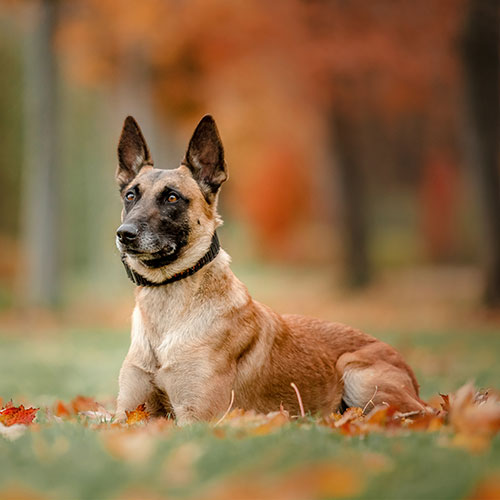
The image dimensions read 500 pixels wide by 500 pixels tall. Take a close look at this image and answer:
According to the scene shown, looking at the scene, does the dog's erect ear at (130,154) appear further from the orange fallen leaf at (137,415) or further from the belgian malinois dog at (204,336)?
the orange fallen leaf at (137,415)

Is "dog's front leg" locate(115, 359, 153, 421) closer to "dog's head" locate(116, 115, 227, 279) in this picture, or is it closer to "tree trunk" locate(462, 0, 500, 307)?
"dog's head" locate(116, 115, 227, 279)

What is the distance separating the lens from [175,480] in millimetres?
2703

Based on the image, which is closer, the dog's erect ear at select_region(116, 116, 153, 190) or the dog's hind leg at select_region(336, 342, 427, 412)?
the dog's hind leg at select_region(336, 342, 427, 412)

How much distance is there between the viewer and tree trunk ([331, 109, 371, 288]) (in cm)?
1914

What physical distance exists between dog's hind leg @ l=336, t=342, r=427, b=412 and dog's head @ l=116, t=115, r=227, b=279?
1341 millimetres

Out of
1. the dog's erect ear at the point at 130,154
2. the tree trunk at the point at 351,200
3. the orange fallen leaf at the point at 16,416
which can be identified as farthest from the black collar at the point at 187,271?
the tree trunk at the point at 351,200

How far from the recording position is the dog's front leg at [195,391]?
438 centimetres

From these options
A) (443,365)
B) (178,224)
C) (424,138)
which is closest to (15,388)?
(178,224)

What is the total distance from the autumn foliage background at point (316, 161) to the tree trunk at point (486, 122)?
0.03 m

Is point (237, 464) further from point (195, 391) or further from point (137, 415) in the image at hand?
point (137, 415)

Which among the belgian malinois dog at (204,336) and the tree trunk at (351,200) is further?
the tree trunk at (351,200)

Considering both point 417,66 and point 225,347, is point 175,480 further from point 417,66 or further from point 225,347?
point 417,66

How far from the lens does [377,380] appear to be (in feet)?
16.4

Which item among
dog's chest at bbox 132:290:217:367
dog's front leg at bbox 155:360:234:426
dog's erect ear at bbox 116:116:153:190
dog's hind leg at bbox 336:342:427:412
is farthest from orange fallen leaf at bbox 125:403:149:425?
dog's erect ear at bbox 116:116:153:190
